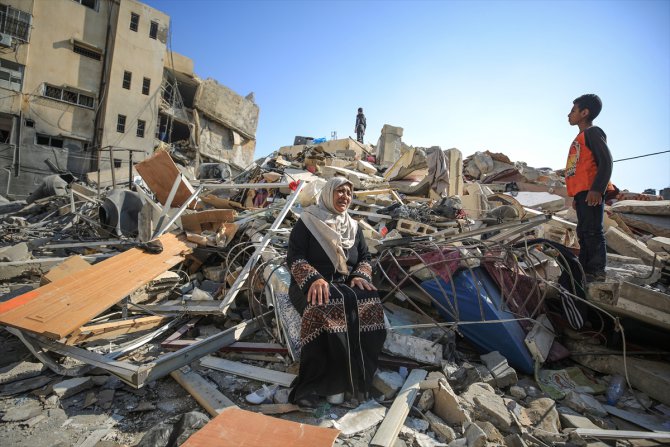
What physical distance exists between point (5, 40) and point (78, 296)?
809 inches

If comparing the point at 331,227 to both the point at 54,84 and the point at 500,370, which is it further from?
the point at 54,84

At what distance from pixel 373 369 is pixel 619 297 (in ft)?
7.27

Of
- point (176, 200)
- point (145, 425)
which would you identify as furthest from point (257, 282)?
point (176, 200)

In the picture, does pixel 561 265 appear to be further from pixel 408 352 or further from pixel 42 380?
pixel 42 380

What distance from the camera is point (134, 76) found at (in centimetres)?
1947

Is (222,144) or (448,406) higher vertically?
(222,144)

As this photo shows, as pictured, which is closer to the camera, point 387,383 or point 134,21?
point 387,383

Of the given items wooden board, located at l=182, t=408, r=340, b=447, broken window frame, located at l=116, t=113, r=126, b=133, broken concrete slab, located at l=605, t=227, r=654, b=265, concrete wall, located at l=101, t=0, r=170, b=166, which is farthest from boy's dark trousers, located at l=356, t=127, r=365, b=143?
wooden board, located at l=182, t=408, r=340, b=447

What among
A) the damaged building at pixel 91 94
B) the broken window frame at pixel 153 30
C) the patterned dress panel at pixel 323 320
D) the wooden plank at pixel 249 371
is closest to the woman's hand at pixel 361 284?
the patterned dress panel at pixel 323 320

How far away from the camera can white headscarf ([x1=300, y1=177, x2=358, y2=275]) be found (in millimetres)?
2709

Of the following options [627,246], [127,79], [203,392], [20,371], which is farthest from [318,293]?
[127,79]

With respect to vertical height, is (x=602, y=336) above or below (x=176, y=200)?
below

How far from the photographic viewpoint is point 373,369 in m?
2.37

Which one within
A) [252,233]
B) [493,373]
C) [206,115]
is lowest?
[493,373]
